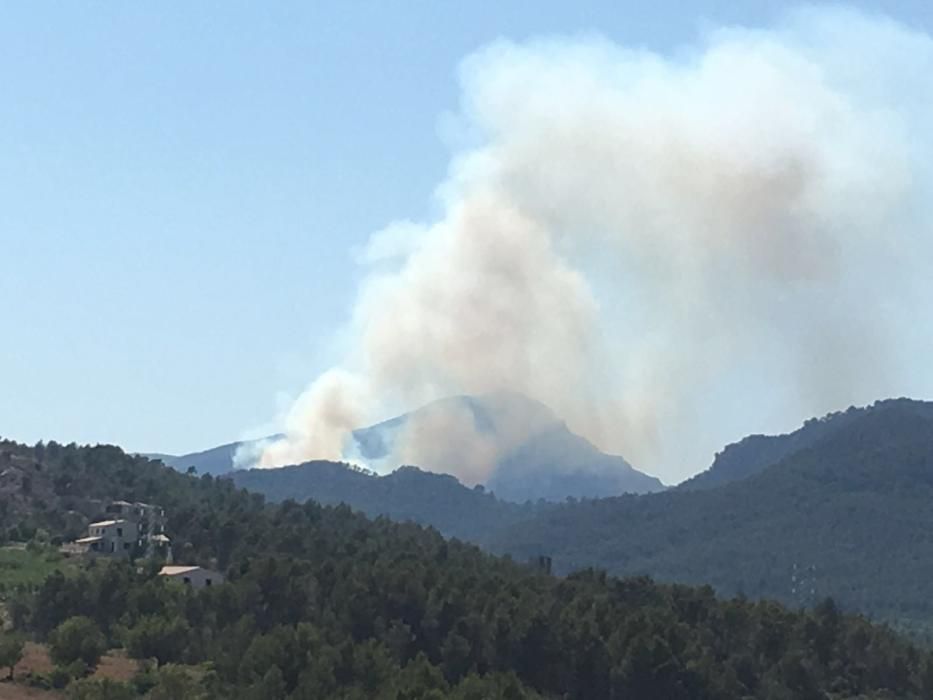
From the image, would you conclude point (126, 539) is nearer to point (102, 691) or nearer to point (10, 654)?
point (10, 654)

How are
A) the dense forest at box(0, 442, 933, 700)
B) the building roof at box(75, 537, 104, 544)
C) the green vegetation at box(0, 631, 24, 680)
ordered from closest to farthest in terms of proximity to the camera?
the green vegetation at box(0, 631, 24, 680) → the dense forest at box(0, 442, 933, 700) → the building roof at box(75, 537, 104, 544)

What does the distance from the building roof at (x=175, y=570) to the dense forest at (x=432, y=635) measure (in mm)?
2226

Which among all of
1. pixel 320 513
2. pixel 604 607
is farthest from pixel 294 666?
pixel 320 513

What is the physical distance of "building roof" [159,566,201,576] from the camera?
12356 centimetres

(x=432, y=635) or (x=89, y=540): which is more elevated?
(x=89, y=540)

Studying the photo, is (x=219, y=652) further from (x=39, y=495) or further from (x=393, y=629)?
(x=39, y=495)

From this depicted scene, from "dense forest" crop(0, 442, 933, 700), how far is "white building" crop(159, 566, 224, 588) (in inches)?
104

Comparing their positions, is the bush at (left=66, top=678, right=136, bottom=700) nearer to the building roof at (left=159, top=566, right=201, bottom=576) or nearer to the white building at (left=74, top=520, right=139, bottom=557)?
the building roof at (left=159, top=566, right=201, bottom=576)

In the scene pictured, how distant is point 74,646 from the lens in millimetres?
88062

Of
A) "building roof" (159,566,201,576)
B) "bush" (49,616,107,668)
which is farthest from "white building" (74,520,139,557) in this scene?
"bush" (49,616,107,668)

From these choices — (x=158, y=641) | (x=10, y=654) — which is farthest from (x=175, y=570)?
(x=10, y=654)

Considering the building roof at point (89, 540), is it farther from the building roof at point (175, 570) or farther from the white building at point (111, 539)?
the building roof at point (175, 570)

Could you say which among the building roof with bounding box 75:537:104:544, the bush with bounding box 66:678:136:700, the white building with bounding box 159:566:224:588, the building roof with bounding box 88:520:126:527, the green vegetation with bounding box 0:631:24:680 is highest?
the building roof with bounding box 88:520:126:527

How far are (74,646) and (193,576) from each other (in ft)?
120
